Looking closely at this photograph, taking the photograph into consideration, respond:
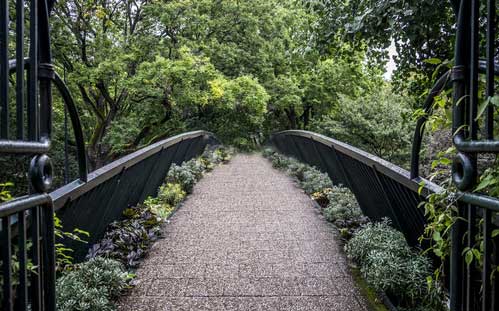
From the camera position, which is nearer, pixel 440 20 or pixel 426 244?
pixel 426 244

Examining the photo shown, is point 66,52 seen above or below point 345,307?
above

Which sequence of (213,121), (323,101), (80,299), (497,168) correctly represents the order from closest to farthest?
(497,168)
(80,299)
(213,121)
(323,101)

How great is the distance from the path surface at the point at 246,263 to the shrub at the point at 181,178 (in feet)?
1.94

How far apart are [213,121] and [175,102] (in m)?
4.10

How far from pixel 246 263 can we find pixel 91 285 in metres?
1.21

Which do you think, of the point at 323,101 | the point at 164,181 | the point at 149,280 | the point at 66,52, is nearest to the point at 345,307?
the point at 149,280

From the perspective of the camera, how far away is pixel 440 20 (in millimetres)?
3221

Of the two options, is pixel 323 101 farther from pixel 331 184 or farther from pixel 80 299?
pixel 80 299

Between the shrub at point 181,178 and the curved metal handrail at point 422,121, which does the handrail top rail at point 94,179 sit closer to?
the shrub at point 181,178

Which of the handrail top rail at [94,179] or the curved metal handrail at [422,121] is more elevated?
the curved metal handrail at [422,121]

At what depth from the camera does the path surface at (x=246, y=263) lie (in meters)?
2.54

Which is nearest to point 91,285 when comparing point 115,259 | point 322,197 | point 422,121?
point 115,259

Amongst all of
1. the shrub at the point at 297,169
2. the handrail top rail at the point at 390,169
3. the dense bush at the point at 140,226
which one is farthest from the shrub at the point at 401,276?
the shrub at the point at 297,169

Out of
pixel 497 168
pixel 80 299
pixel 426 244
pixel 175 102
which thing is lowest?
pixel 80 299
